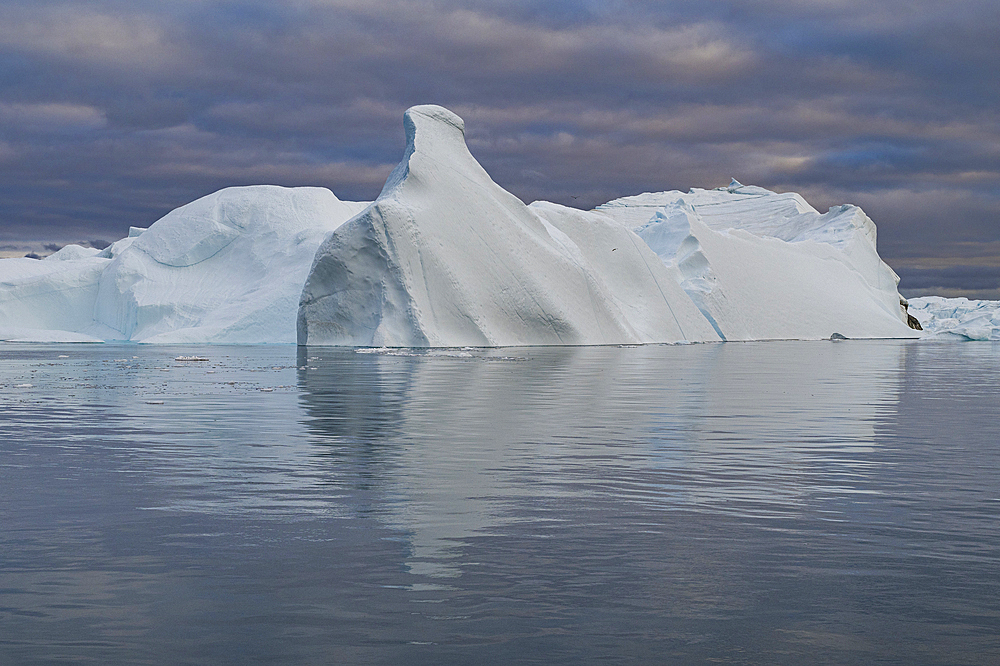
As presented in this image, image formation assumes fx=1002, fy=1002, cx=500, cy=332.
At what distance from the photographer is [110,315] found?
58531 mm

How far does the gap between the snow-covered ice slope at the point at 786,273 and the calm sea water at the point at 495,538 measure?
159 ft

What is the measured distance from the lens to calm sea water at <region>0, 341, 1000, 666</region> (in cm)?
431

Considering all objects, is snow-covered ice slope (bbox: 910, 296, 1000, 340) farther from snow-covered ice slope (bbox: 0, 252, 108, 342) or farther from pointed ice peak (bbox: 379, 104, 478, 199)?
snow-covered ice slope (bbox: 0, 252, 108, 342)

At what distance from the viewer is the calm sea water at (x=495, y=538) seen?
4.31m

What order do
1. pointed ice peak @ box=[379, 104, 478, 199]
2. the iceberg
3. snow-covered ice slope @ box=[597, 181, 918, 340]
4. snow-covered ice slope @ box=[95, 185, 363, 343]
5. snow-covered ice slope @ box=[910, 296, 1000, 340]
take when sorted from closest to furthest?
the iceberg
pointed ice peak @ box=[379, 104, 478, 199]
snow-covered ice slope @ box=[95, 185, 363, 343]
snow-covered ice slope @ box=[597, 181, 918, 340]
snow-covered ice slope @ box=[910, 296, 1000, 340]

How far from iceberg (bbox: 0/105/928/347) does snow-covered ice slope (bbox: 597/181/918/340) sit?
152 mm

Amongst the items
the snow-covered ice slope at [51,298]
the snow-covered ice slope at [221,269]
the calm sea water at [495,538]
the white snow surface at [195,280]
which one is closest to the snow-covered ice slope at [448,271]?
the snow-covered ice slope at [221,269]

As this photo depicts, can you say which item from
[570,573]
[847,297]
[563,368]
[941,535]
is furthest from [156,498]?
[847,297]

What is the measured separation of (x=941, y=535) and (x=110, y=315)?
2289 inches

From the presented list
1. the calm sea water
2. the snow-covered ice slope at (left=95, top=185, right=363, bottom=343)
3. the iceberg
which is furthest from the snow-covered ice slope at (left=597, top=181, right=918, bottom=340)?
the calm sea water

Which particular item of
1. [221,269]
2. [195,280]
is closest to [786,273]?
[221,269]

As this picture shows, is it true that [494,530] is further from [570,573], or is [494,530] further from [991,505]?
[991,505]

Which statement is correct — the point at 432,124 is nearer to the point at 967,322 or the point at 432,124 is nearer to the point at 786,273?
the point at 786,273

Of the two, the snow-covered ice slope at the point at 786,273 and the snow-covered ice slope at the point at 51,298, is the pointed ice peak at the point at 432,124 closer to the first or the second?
the snow-covered ice slope at the point at 786,273
